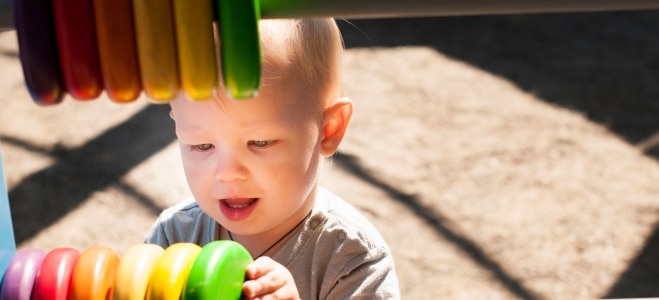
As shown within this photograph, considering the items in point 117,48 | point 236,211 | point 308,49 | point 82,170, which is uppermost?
point 117,48

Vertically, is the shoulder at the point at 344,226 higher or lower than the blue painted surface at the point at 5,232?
lower

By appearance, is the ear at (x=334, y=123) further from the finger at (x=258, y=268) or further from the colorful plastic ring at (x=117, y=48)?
the colorful plastic ring at (x=117, y=48)

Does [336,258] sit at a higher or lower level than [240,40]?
lower

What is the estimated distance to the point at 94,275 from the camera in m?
1.01

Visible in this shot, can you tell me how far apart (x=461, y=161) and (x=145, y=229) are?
2.63 feet

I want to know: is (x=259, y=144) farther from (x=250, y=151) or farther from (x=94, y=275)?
(x=94, y=275)

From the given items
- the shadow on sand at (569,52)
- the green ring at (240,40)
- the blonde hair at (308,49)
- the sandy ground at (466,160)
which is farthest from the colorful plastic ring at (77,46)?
the shadow on sand at (569,52)

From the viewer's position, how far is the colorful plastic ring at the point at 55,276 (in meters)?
1.00

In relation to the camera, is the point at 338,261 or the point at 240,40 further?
the point at 338,261

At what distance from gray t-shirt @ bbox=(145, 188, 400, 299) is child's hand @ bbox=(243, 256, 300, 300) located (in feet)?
0.85

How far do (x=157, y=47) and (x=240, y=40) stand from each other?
0.07 metres

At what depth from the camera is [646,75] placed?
319 centimetres

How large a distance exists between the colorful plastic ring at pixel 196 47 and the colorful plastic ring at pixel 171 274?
0.60 ft

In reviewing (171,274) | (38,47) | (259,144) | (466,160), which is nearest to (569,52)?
(466,160)
